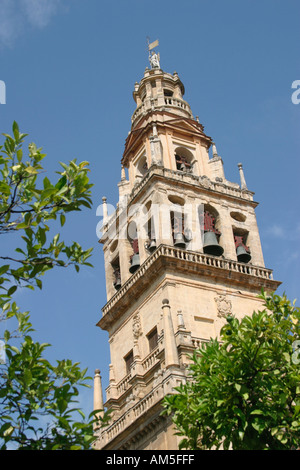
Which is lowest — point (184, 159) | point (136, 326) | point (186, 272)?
point (136, 326)

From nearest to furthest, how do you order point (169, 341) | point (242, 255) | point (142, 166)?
point (169, 341), point (242, 255), point (142, 166)

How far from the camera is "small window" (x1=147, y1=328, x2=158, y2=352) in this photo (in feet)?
107

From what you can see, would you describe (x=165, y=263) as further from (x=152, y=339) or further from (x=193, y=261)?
(x=152, y=339)

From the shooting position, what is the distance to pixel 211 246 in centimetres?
3516

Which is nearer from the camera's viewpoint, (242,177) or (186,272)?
(186,272)

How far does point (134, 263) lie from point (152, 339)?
4.58 m

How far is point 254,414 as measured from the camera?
17.4 metres

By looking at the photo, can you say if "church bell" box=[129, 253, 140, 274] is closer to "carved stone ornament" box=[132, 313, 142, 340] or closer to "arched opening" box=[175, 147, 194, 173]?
"carved stone ornament" box=[132, 313, 142, 340]

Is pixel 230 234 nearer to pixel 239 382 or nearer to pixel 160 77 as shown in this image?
pixel 160 77

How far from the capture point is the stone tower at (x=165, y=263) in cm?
2945

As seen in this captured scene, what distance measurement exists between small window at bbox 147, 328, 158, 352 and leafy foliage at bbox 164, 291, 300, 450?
43.8 ft

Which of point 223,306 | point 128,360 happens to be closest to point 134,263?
point 128,360

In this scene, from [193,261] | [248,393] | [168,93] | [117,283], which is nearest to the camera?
[248,393]

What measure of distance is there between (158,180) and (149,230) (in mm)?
2627
